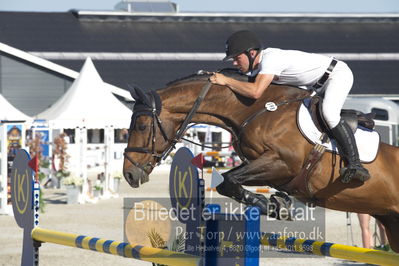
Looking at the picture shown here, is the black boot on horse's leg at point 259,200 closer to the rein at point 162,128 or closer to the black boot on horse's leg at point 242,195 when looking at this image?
the black boot on horse's leg at point 242,195

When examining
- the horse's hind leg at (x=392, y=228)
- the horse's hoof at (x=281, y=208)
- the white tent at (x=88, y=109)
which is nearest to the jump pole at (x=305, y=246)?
the horse's hoof at (x=281, y=208)

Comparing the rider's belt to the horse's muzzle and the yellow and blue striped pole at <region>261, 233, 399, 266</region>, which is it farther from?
the horse's muzzle

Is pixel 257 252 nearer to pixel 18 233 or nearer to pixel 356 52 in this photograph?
pixel 18 233

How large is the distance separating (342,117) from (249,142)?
0.71 m

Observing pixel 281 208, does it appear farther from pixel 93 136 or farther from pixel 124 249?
pixel 93 136

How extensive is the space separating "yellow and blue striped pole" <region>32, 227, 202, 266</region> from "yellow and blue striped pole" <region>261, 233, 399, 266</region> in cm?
68

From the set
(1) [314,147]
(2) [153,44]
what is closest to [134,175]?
(1) [314,147]

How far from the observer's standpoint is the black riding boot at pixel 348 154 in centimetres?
548

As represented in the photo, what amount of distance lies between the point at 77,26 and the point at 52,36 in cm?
182

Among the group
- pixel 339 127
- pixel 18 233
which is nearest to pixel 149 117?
pixel 339 127

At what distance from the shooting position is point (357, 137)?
5734mm

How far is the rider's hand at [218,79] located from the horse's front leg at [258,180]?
58 centimetres

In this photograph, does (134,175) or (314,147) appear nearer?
(134,175)

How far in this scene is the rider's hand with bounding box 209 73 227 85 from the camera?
558cm
